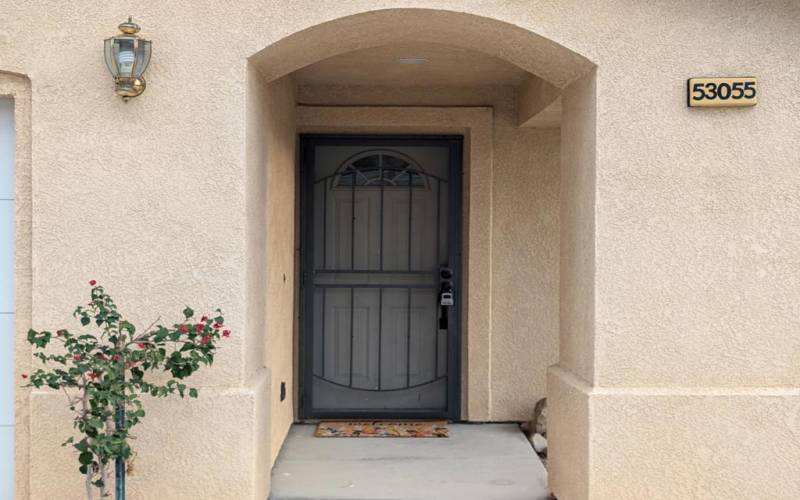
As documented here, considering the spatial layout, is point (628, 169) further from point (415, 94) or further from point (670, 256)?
point (415, 94)

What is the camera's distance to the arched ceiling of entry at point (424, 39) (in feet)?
14.6

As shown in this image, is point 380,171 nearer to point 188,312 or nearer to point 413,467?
point 413,467

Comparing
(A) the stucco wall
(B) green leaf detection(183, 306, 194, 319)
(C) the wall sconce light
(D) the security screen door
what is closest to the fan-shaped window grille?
(D) the security screen door

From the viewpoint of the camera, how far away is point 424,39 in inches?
193

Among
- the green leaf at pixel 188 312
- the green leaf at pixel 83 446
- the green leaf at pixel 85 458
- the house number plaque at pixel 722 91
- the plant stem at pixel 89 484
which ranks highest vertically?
the house number plaque at pixel 722 91

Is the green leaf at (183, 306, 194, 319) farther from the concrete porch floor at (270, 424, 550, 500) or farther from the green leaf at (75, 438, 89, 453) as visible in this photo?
the concrete porch floor at (270, 424, 550, 500)

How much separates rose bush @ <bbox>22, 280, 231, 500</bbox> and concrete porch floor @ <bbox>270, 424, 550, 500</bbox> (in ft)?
4.43

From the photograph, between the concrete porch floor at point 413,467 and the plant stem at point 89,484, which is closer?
the plant stem at point 89,484

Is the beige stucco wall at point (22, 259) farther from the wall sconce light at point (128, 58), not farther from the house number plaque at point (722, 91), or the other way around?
the house number plaque at point (722, 91)

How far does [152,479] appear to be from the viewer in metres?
4.41

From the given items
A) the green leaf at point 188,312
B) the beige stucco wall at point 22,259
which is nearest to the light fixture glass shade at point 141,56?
the beige stucco wall at point 22,259

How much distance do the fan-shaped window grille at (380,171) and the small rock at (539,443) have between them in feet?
7.35

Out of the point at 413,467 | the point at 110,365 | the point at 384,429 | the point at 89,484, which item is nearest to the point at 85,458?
the point at 89,484

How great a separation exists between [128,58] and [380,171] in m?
3.31
